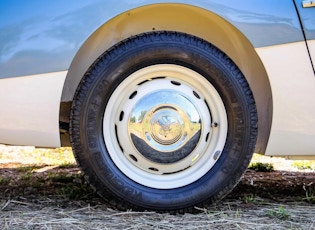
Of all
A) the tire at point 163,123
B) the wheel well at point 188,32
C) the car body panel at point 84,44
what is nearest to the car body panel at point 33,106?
the car body panel at point 84,44

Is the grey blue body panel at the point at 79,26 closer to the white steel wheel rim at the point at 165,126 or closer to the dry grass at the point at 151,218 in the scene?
the white steel wheel rim at the point at 165,126

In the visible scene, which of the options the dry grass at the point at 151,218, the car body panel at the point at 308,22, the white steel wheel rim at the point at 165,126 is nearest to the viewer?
the dry grass at the point at 151,218

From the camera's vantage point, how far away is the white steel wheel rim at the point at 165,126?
3.25 meters

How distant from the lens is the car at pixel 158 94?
124 inches

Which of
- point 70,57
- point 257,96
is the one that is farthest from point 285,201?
point 70,57

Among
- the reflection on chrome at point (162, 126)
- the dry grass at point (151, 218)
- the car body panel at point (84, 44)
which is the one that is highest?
the car body panel at point (84, 44)

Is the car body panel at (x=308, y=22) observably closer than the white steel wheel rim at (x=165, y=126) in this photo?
Yes

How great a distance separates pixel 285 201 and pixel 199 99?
932mm

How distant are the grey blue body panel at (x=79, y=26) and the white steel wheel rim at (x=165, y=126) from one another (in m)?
0.36

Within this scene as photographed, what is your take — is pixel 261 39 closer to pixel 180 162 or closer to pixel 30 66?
pixel 180 162

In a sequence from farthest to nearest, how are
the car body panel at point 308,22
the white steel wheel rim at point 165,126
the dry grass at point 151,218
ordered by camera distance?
the white steel wheel rim at point 165,126, the car body panel at point 308,22, the dry grass at point 151,218

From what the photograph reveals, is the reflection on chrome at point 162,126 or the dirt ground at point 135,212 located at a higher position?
the reflection on chrome at point 162,126

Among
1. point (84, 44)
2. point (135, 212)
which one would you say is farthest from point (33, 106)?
point (135, 212)

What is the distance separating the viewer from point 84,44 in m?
3.28
